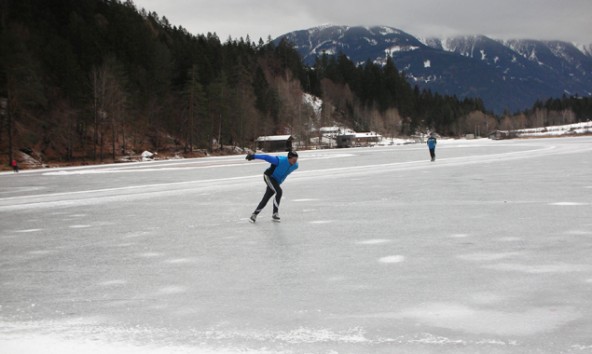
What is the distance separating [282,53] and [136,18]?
6501 cm

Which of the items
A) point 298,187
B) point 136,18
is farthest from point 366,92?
point 298,187

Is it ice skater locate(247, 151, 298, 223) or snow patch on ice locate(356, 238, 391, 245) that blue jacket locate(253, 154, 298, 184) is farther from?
snow patch on ice locate(356, 238, 391, 245)

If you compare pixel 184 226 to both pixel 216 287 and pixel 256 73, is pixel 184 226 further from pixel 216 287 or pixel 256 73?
pixel 256 73

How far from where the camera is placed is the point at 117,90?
6456 cm

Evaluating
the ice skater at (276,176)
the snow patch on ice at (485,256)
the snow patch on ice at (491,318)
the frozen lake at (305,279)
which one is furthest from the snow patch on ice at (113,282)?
the ice skater at (276,176)

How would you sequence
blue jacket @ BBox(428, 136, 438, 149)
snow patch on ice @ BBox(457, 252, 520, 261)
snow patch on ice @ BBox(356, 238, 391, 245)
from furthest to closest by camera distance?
blue jacket @ BBox(428, 136, 438, 149) < snow patch on ice @ BBox(356, 238, 391, 245) < snow patch on ice @ BBox(457, 252, 520, 261)

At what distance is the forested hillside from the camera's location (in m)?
58.0

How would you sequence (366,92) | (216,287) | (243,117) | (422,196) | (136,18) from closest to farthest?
1. (216,287)
2. (422,196)
3. (243,117)
4. (136,18)
5. (366,92)

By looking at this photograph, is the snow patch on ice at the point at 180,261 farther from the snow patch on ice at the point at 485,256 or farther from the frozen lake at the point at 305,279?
the snow patch on ice at the point at 485,256

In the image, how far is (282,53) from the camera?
511ft

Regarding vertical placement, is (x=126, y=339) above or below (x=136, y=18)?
below

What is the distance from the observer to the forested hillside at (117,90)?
5800 centimetres

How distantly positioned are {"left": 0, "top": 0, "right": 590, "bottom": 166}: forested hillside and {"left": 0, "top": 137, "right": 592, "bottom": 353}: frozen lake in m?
41.0

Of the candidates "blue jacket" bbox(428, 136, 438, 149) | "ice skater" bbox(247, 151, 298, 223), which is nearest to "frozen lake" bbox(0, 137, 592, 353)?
"ice skater" bbox(247, 151, 298, 223)
